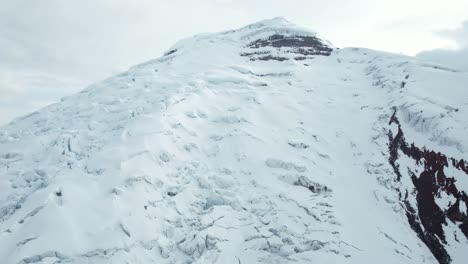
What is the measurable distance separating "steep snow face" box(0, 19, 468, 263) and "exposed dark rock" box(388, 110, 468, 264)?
0.14 feet

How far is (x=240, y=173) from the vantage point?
12914 mm

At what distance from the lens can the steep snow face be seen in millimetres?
9922

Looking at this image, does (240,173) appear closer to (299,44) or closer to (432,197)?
(432,197)

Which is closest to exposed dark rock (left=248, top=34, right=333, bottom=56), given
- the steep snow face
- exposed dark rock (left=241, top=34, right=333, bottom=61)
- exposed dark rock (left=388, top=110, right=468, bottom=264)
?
exposed dark rock (left=241, top=34, right=333, bottom=61)

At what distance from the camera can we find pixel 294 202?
11.7 m

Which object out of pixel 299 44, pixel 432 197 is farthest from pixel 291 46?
pixel 432 197

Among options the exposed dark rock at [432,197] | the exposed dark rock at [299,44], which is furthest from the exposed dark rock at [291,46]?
the exposed dark rock at [432,197]

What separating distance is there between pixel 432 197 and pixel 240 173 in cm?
634

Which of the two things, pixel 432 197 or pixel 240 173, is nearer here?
pixel 432 197

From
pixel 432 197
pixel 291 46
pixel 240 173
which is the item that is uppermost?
pixel 291 46

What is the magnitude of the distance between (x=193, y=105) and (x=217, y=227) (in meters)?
7.37

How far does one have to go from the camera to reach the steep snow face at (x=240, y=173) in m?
9.92

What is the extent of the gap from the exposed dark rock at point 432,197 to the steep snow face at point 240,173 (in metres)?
0.04

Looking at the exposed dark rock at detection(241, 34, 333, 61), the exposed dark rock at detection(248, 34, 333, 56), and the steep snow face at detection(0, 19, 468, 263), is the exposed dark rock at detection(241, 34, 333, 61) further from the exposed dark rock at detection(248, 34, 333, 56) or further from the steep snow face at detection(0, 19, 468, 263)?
the steep snow face at detection(0, 19, 468, 263)
